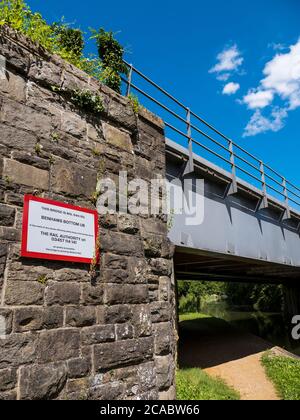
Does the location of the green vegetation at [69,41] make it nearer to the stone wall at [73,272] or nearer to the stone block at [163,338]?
the stone wall at [73,272]

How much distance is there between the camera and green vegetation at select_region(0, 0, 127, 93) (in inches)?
191

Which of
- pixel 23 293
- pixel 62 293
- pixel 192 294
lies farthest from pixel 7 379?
pixel 192 294

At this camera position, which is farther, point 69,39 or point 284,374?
point 284,374

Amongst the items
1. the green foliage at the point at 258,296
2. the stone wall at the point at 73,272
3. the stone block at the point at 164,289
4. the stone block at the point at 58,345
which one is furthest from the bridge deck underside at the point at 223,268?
the green foliage at the point at 258,296

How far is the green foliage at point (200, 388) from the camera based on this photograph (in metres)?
8.38

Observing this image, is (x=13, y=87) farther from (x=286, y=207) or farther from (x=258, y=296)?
(x=258, y=296)

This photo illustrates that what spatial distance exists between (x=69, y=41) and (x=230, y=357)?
13.3 metres

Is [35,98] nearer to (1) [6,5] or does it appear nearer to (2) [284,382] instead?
(1) [6,5]

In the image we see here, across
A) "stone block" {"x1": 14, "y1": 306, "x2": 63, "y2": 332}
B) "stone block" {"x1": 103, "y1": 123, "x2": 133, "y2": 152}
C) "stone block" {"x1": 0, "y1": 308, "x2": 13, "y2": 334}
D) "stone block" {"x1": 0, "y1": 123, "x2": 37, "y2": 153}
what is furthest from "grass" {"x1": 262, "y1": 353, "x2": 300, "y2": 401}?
"stone block" {"x1": 0, "y1": 123, "x2": 37, "y2": 153}

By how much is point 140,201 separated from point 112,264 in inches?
49.9

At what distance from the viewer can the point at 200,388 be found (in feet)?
30.3

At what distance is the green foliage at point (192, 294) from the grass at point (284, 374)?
32.1 metres
